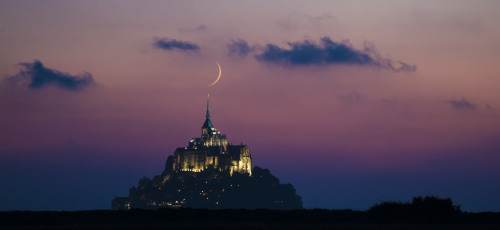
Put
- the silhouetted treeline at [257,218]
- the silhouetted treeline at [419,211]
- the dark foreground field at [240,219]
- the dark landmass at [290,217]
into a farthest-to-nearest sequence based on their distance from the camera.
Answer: the silhouetted treeline at [419,211] < the dark landmass at [290,217] < the silhouetted treeline at [257,218] < the dark foreground field at [240,219]

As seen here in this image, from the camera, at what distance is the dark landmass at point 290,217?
46.1 m

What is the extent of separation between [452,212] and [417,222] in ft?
10.4

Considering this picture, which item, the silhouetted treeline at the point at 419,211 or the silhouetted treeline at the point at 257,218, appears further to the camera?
the silhouetted treeline at the point at 419,211

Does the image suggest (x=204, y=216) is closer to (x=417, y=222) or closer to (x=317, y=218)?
(x=317, y=218)

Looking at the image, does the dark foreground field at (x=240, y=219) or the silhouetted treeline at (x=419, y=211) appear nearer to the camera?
the dark foreground field at (x=240, y=219)

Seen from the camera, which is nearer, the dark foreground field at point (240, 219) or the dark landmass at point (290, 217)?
the dark foreground field at point (240, 219)

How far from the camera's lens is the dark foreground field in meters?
45.1

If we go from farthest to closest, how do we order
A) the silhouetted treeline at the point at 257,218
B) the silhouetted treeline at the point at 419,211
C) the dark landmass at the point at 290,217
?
the silhouetted treeline at the point at 419,211, the dark landmass at the point at 290,217, the silhouetted treeline at the point at 257,218

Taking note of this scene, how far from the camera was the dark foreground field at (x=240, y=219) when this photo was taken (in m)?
45.1

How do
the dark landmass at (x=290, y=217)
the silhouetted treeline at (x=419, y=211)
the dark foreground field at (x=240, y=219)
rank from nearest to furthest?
the dark foreground field at (x=240, y=219) → the dark landmass at (x=290, y=217) → the silhouetted treeline at (x=419, y=211)

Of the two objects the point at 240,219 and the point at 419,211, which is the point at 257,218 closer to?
the point at 240,219

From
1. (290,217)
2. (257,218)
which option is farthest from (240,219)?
(290,217)

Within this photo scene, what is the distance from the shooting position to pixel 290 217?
51.2 metres

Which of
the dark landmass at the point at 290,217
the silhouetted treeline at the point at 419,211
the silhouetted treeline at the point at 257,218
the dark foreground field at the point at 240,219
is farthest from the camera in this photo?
the silhouetted treeline at the point at 419,211
